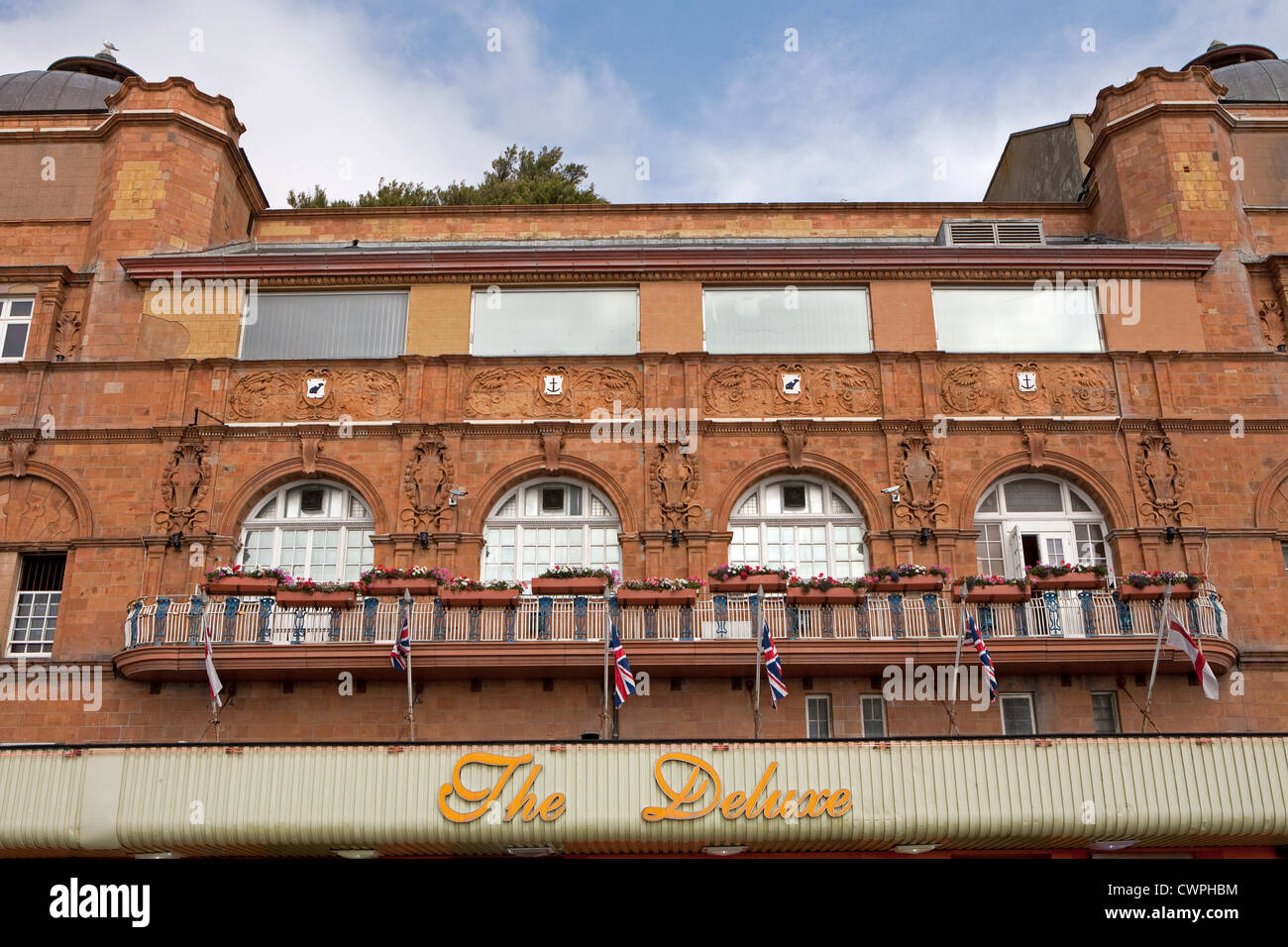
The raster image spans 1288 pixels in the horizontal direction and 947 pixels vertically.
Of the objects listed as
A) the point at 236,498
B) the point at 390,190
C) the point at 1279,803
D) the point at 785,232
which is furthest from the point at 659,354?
the point at 390,190

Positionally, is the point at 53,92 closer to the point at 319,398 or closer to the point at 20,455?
the point at 20,455

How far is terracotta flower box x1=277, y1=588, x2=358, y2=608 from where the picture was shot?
2236 centimetres

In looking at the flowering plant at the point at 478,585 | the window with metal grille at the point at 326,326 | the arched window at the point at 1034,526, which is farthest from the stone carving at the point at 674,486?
the window with metal grille at the point at 326,326

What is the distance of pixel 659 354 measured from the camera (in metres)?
26.0

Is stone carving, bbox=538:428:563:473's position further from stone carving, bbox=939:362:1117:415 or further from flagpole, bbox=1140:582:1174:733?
flagpole, bbox=1140:582:1174:733

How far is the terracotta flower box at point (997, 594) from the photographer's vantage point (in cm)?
2244

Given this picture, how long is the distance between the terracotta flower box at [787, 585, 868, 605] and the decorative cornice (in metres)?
7.75

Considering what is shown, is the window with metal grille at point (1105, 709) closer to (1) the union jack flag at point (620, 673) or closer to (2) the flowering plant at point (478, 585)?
(1) the union jack flag at point (620, 673)

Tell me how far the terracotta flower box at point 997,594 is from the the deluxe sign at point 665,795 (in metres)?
5.92

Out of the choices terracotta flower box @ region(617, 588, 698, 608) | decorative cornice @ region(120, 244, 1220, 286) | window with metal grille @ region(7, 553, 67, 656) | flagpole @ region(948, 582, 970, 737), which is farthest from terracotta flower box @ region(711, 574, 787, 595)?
window with metal grille @ region(7, 553, 67, 656)

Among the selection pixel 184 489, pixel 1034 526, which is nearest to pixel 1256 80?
pixel 1034 526

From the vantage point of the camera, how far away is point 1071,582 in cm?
2255

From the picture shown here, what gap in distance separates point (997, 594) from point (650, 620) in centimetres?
633
